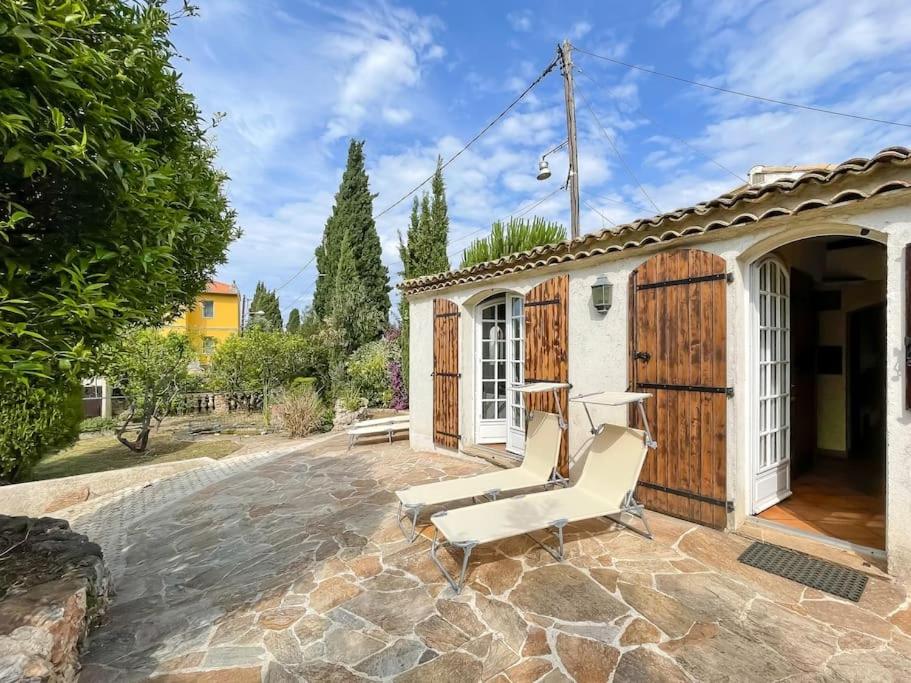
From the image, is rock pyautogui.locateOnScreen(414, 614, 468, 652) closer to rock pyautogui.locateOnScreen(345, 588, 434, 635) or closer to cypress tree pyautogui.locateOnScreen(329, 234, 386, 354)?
rock pyautogui.locateOnScreen(345, 588, 434, 635)

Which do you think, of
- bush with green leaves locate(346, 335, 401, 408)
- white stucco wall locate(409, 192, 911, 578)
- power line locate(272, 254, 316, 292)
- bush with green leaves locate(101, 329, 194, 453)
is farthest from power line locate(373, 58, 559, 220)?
power line locate(272, 254, 316, 292)

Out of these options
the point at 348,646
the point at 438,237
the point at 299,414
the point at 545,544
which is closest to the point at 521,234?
the point at 438,237

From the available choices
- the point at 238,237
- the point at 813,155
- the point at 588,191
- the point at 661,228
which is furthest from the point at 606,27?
the point at 238,237

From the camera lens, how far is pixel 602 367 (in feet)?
17.3

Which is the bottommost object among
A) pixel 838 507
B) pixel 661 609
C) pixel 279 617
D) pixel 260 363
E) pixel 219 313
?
pixel 279 617

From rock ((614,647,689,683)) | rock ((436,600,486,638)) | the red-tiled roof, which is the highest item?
the red-tiled roof

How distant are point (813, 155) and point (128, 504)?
57.2ft

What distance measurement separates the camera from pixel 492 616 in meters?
3.14

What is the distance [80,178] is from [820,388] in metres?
9.02

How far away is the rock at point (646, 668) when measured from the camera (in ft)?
8.16

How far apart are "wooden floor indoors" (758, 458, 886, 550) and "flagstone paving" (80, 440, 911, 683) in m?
0.83

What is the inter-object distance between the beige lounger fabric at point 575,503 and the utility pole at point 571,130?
7.31 metres

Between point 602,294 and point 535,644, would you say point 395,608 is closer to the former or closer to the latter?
point 535,644

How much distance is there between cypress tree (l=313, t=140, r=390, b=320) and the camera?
21219 mm
